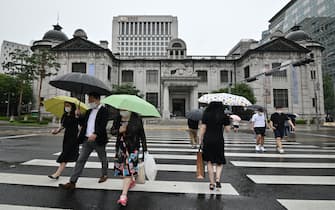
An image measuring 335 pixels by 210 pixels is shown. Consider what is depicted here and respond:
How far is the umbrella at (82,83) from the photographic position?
3898 mm

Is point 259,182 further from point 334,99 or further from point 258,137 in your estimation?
point 334,99

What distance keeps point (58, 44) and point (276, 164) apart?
39912 millimetres

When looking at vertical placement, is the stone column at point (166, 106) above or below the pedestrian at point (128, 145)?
above

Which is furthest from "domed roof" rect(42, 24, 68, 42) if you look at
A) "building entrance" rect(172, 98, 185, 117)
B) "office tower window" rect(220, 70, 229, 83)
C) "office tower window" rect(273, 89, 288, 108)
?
"office tower window" rect(273, 89, 288, 108)

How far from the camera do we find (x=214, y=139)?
378 cm

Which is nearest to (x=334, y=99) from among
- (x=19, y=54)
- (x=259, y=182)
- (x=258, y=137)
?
(x=258, y=137)

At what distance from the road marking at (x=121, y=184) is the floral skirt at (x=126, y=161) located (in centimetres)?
76

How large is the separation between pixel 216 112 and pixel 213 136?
1.52 ft

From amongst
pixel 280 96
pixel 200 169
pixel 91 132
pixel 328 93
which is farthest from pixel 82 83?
pixel 328 93

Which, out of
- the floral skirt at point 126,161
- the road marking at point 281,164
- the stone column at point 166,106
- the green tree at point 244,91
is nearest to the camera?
the floral skirt at point 126,161

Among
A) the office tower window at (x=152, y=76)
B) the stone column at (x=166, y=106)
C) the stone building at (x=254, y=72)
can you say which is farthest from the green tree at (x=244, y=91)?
the office tower window at (x=152, y=76)

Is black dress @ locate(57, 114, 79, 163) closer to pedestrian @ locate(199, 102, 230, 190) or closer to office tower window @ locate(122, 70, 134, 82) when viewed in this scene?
pedestrian @ locate(199, 102, 230, 190)

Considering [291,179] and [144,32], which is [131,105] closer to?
[291,179]

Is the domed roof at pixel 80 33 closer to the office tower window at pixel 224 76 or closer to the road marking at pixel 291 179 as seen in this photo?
the office tower window at pixel 224 76
